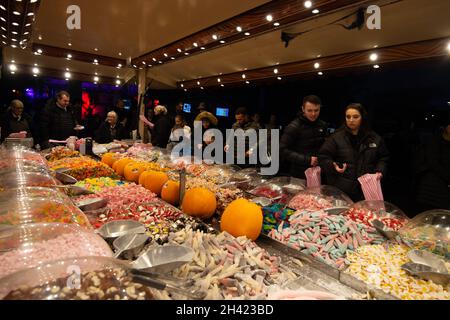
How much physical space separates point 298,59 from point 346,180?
3578mm

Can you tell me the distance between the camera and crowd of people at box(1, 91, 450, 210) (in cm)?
254

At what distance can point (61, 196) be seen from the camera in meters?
1.30

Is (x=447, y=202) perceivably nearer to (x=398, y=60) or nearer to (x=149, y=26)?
(x=398, y=60)

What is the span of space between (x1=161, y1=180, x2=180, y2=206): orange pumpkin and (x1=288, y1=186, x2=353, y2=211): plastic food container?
2.17 ft

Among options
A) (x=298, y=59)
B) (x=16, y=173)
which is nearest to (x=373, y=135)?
(x=16, y=173)

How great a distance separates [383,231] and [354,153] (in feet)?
4.41

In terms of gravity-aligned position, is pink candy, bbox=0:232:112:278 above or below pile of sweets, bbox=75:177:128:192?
below

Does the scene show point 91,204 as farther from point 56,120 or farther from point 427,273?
point 56,120

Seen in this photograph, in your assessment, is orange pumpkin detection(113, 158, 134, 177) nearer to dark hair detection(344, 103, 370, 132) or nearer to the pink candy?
the pink candy

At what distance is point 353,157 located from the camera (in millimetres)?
2553

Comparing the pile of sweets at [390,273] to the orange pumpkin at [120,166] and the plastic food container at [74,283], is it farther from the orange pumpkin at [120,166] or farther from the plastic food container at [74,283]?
the orange pumpkin at [120,166]

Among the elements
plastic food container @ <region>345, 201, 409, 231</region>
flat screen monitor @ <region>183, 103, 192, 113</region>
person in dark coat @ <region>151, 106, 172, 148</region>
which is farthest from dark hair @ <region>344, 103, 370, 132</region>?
flat screen monitor @ <region>183, 103, 192, 113</region>

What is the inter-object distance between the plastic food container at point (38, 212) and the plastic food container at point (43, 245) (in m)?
0.13

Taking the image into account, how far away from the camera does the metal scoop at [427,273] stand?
0.98 metres
